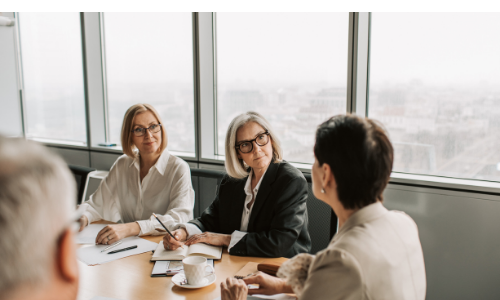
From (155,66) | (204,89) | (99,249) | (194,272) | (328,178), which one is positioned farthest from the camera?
(155,66)

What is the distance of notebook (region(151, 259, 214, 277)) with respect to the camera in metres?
1.46

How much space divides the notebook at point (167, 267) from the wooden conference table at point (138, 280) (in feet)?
0.06

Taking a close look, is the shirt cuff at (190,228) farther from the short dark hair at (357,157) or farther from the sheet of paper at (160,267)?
the short dark hair at (357,157)

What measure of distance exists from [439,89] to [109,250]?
2149 mm

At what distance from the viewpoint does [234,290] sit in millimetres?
1209

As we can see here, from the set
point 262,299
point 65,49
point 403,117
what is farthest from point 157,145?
point 65,49

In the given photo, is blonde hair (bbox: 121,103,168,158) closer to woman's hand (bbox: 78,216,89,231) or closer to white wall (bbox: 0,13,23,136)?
woman's hand (bbox: 78,216,89,231)

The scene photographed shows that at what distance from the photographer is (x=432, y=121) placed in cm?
245

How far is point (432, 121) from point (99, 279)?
7.02 feet

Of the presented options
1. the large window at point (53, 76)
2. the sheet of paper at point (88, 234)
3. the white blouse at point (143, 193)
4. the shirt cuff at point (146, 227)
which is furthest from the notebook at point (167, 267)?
the large window at point (53, 76)

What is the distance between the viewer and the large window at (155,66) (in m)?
3.48

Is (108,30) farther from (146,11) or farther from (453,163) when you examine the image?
(453,163)

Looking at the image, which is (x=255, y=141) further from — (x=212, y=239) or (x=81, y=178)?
(x=81, y=178)

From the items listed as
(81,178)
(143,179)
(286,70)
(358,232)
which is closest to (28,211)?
(358,232)
